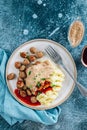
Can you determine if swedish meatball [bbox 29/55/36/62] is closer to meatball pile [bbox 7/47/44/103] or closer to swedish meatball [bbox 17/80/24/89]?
meatball pile [bbox 7/47/44/103]

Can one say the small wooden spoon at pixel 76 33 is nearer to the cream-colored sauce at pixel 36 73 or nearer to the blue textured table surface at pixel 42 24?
the blue textured table surface at pixel 42 24

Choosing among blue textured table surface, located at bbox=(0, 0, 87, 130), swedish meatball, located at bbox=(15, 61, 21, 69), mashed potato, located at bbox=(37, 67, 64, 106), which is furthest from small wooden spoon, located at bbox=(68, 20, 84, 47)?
swedish meatball, located at bbox=(15, 61, 21, 69)

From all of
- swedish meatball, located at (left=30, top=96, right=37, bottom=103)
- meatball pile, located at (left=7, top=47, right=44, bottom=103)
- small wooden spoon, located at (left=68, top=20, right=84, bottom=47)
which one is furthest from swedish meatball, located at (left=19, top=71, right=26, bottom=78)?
small wooden spoon, located at (left=68, top=20, right=84, bottom=47)

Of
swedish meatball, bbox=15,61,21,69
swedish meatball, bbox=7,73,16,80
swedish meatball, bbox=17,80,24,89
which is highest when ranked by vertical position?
swedish meatball, bbox=15,61,21,69

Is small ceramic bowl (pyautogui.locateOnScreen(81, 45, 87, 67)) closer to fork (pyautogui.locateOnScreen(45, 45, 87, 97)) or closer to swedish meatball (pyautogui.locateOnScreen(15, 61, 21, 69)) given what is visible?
fork (pyautogui.locateOnScreen(45, 45, 87, 97))

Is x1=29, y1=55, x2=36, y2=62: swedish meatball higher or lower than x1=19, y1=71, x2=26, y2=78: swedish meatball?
above

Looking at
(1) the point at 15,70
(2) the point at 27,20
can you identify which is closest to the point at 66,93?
(1) the point at 15,70
